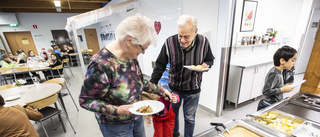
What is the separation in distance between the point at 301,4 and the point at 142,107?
4817mm

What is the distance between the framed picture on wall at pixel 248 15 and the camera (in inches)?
96.9

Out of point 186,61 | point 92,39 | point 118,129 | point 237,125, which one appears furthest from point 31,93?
point 92,39

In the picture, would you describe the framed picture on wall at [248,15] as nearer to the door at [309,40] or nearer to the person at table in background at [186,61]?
the person at table in background at [186,61]

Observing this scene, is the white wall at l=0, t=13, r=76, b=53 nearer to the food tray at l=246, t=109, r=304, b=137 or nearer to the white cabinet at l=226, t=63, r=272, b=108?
the white cabinet at l=226, t=63, r=272, b=108

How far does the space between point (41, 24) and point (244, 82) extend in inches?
421

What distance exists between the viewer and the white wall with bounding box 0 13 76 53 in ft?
24.6

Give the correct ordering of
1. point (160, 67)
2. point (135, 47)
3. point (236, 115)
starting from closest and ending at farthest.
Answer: point (135, 47) → point (160, 67) → point (236, 115)

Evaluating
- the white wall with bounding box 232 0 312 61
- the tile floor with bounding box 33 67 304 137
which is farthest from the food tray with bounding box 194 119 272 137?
the white wall with bounding box 232 0 312 61

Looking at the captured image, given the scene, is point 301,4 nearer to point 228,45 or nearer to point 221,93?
point 228,45

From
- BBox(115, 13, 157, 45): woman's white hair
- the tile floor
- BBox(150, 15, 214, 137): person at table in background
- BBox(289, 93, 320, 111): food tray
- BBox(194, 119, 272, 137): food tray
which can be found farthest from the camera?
the tile floor

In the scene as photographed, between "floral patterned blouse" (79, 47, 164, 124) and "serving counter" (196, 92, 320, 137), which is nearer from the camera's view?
"floral patterned blouse" (79, 47, 164, 124)

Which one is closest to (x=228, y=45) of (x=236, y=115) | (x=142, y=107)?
(x=236, y=115)

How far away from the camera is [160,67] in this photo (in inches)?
62.3

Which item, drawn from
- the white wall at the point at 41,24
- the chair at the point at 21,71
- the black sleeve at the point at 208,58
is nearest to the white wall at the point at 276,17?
the black sleeve at the point at 208,58
